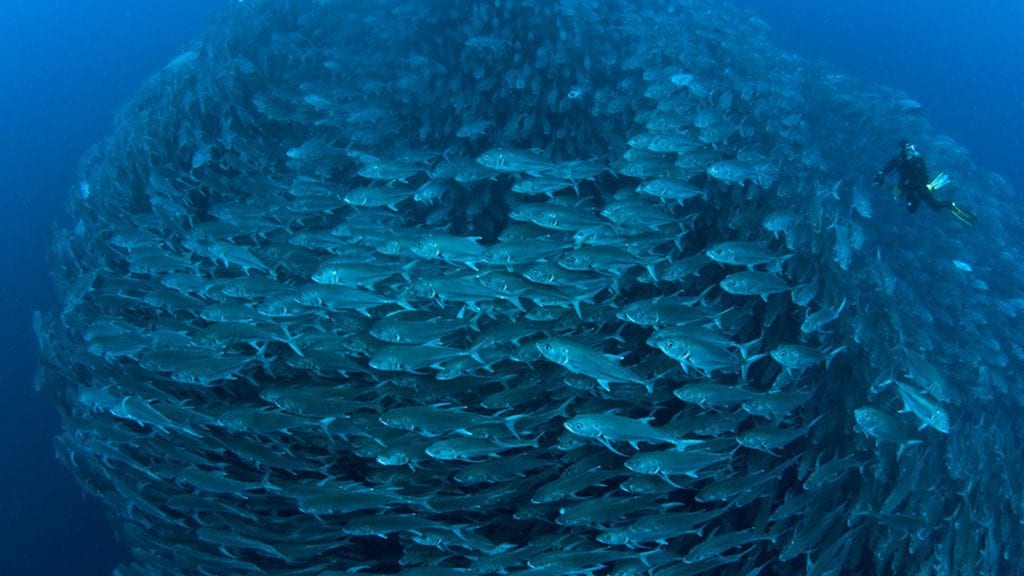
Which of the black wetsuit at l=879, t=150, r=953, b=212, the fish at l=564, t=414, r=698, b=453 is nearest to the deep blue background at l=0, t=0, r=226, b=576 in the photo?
the fish at l=564, t=414, r=698, b=453

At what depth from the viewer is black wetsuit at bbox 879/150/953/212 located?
672 cm

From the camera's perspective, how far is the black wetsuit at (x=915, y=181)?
22.0 feet

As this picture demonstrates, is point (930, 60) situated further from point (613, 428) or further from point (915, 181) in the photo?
point (613, 428)

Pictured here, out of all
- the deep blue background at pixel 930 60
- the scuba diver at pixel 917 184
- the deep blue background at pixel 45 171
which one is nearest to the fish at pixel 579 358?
the scuba diver at pixel 917 184

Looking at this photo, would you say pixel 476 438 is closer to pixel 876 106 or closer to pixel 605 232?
pixel 605 232

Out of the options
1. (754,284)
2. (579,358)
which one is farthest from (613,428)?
(754,284)

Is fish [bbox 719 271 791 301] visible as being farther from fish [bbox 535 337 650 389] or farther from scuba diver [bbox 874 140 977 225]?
scuba diver [bbox 874 140 977 225]

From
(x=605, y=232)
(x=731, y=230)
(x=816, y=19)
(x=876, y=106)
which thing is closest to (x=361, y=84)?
(x=605, y=232)

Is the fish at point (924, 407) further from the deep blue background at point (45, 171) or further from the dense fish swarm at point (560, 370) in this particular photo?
the deep blue background at point (45, 171)

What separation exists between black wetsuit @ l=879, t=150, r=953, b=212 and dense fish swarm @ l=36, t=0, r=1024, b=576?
2.52 feet

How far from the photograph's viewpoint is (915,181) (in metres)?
6.80

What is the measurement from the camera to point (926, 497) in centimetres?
447

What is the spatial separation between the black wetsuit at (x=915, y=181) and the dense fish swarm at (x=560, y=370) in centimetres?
77

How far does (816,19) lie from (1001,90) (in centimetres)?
667
